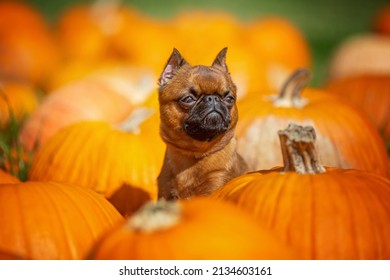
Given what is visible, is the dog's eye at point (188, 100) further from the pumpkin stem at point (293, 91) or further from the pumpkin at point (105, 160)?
the pumpkin stem at point (293, 91)

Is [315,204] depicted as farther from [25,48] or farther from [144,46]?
[25,48]

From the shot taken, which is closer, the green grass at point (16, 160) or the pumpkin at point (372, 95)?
the green grass at point (16, 160)

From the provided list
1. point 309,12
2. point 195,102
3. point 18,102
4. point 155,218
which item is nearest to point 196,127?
point 195,102

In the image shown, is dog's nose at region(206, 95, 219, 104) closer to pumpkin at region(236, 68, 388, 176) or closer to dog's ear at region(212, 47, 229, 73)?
dog's ear at region(212, 47, 229, 73)

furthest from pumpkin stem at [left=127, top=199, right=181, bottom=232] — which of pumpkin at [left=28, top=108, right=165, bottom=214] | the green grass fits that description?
the green grass

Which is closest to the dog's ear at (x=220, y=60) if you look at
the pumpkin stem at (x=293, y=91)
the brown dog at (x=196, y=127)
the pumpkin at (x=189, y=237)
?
the brown dog at (x=196, y=127)

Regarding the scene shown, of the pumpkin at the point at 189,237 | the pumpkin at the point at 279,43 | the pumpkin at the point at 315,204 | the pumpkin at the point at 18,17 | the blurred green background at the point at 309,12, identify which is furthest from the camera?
the blurred green background at the point at 309,12

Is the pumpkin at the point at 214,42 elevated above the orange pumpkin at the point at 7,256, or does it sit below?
above

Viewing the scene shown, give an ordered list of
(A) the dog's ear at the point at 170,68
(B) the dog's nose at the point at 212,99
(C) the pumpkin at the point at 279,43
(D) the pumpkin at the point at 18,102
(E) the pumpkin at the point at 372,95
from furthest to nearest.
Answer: (C) the pumpkin at the point at 279,43
(D) the pumpkin at the point at 18,102
(E) the pumpkin at the point at 372,95
(A) the dog's ear at the point at 170,68
(B) the dog's nose at the point at 212,99
